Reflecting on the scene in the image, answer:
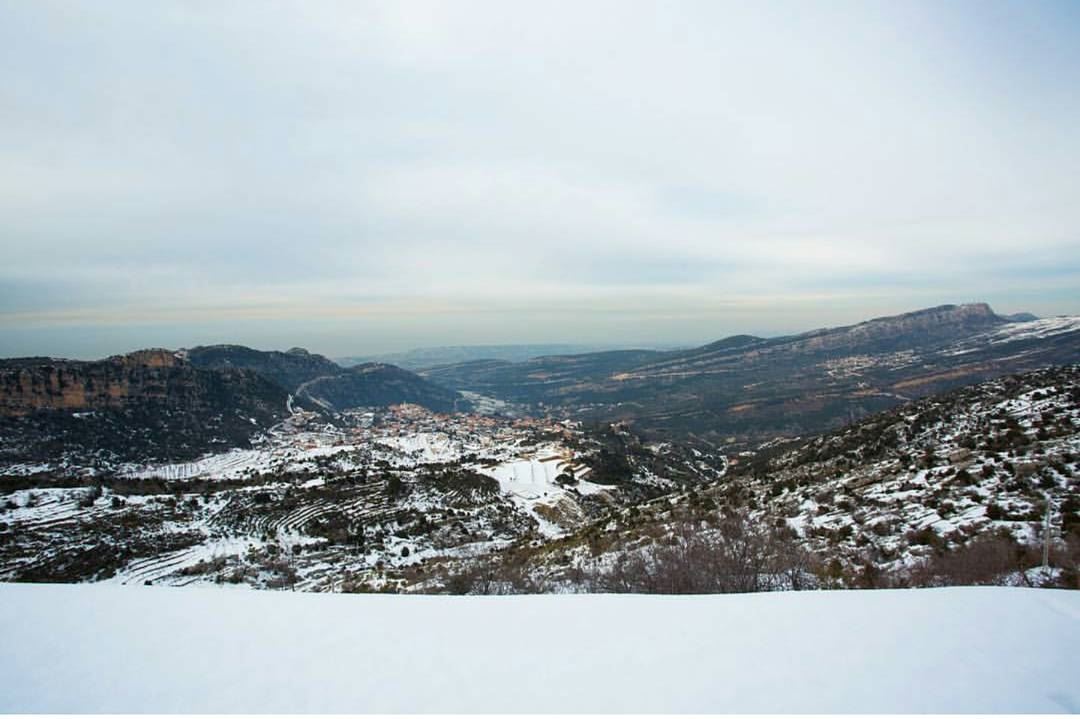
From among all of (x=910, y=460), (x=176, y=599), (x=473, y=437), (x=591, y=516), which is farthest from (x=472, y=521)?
(x=473, y=437)

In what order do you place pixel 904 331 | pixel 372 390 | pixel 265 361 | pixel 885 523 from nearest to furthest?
1. pixel 885 523
2. pixel 265 361
3. pixel 372 390
4. pixel 904 331

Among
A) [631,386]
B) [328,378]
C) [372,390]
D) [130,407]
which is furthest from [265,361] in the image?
[631,386]

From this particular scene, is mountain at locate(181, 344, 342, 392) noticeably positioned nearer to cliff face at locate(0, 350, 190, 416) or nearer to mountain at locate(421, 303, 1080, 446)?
cliff face at locate(0, 350, 190, 416)

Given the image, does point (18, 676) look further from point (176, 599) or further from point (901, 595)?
point (901, 595)

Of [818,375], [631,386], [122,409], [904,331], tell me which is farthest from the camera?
[904,331]

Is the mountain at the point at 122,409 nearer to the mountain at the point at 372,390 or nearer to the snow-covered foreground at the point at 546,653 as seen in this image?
the mountain at the point at 372,390

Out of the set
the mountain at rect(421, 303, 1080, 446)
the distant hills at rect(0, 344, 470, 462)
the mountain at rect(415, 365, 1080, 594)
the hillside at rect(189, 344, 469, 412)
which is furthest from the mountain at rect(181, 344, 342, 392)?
the mountain at rect(415, 365, 1080, 594)

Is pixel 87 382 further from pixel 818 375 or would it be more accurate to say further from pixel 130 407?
pixel 818 375
